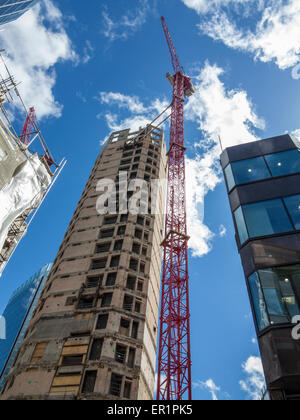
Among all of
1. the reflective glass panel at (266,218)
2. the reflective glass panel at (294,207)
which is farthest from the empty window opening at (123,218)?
the reflective glass panel at (294,207)

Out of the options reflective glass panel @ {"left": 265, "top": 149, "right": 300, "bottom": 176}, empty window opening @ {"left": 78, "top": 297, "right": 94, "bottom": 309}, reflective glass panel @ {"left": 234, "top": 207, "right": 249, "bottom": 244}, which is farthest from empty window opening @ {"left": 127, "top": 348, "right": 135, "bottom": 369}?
reflective glass panel @ {"left": 265, "top": 149, "right": 300, "bottom": 176}

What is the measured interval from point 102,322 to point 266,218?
21138mm

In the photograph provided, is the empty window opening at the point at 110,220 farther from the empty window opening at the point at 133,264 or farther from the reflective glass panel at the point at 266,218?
the reflective glass panel at the point at 266,218

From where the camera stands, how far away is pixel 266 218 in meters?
20.2

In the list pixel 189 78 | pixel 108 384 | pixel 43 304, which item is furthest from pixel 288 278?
pixel 189 78

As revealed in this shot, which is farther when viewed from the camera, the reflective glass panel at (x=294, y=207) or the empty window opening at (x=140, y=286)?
the empty window opening at (x=140, y=286)

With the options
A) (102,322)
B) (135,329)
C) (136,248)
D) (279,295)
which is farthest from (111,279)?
(279,295)

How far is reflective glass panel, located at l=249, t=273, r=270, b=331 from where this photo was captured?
16.1 metres

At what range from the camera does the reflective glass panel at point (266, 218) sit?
19.4m

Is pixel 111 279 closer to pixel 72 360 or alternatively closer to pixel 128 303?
pixel 128 303

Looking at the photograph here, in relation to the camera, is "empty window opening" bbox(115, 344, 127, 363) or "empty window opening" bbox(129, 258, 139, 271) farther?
"empty window opening" bbox(129, 258, 139, 271)

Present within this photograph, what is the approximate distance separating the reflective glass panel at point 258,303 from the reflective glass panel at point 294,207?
14.8 ft

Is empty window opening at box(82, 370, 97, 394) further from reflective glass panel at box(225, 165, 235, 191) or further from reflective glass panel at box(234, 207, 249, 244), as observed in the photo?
reflective glass panel at box(225, 165, 235, 191)

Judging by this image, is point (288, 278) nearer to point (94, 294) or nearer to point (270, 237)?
point (270, 237)
